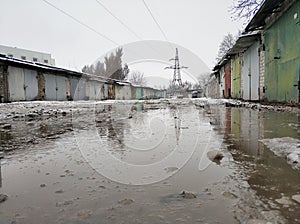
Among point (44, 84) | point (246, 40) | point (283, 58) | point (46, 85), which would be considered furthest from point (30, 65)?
point (283, 58)

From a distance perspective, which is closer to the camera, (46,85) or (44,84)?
(44,84)

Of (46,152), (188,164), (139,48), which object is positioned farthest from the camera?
(139,48)

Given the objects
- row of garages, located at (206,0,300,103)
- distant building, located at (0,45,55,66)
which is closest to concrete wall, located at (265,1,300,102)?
row of garages, located at (206,0,300,103)

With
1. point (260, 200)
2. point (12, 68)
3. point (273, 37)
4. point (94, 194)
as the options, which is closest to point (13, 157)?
point (94, 194)

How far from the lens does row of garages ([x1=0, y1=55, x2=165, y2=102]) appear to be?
544 inches

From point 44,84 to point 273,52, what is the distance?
49.1ft

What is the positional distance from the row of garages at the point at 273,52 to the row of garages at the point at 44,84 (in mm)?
12798

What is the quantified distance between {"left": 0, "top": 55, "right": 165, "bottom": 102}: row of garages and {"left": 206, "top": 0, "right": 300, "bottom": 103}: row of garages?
12798 mm

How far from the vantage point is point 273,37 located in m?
8.82

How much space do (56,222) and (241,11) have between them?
10.4m

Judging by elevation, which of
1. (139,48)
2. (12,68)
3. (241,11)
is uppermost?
(139,48)

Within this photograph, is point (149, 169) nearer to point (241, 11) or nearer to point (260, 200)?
point (260, 200)

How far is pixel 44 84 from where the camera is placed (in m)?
17.4

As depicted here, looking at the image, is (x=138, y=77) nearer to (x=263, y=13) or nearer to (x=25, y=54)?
(x=25, y=54)
